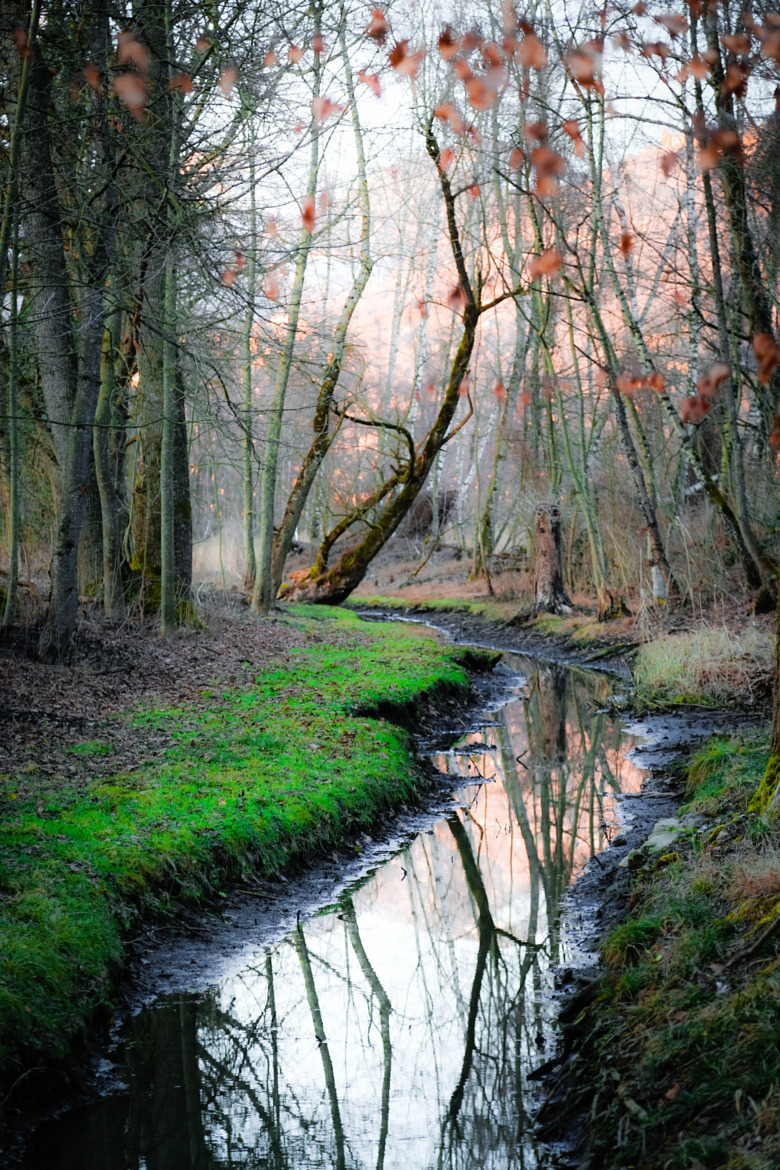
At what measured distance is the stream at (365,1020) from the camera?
3.56 m

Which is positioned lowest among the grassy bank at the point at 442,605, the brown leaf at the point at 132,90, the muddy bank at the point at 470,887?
the muddy bank at the point at 470,887

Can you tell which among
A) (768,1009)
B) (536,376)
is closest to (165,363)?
(768,1009)

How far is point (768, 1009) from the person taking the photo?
3.09 m

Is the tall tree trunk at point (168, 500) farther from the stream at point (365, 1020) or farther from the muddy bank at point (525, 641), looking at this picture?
the muddy bank at point (525, 641)

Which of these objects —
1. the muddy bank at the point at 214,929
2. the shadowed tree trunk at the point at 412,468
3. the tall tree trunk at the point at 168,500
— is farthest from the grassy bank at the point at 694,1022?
the shadowed tree trunk at the point at 412,468

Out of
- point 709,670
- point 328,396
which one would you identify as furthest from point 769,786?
point 328,396

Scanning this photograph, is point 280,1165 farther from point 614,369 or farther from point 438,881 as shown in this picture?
point 614,369

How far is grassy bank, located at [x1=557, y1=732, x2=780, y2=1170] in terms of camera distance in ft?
9.16

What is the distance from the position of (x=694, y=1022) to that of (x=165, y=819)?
139 inches

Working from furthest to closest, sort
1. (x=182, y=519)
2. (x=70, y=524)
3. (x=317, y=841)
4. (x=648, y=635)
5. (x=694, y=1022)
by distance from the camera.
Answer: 1. (x=648, y=635)
2. (x=182, y=519)
3. (x=70, y=524)
4. (x=317, y=841)
5. (x=694, y=1022)

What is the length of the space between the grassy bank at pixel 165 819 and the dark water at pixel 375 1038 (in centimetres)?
40

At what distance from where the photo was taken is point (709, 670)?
11.8 metres

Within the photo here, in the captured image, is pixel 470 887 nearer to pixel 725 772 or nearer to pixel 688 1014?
pixel 725 772

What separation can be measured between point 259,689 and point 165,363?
4.06 m
